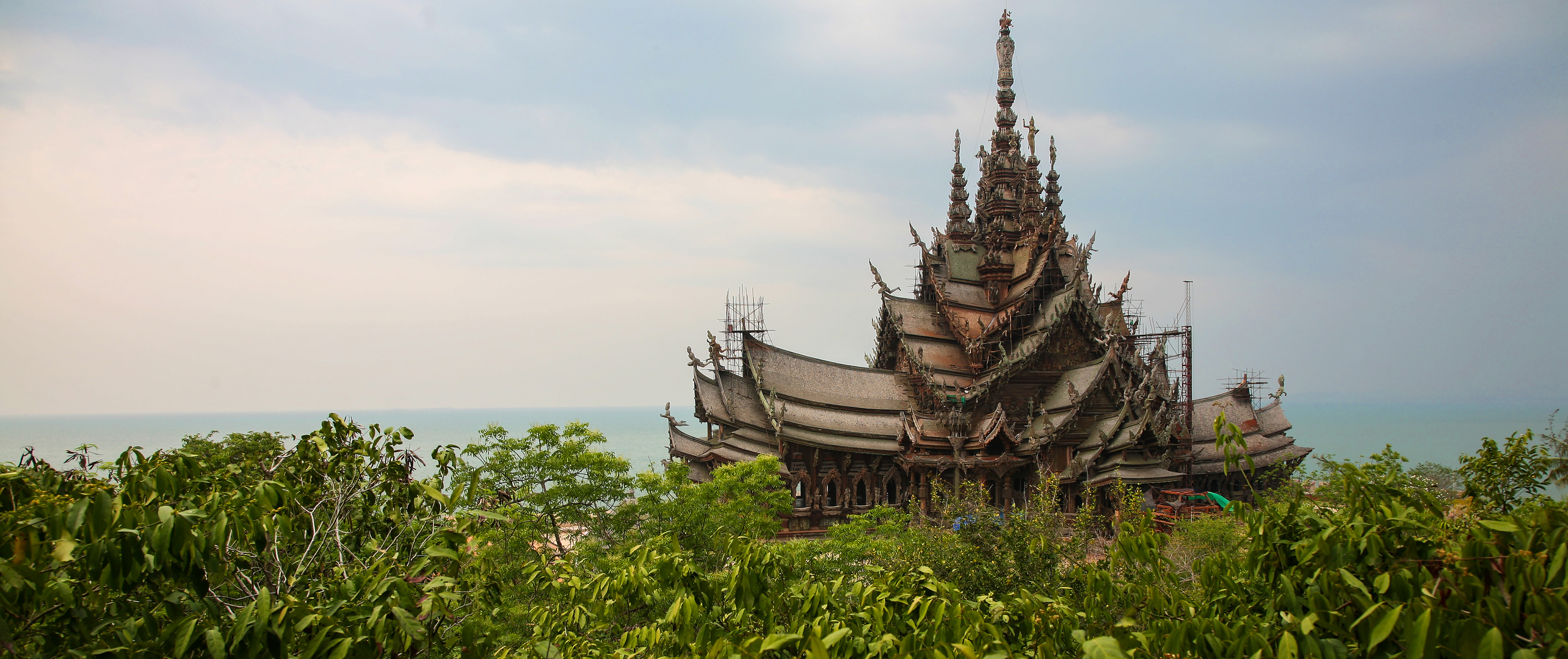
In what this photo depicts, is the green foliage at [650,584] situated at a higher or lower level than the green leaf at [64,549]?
lower

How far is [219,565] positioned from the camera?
4.98 metres

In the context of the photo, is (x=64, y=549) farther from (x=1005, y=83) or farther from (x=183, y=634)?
(x=1005, y=83)

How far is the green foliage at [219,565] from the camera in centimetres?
451

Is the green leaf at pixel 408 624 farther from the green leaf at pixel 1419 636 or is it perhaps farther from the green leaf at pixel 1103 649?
the green leaf at pixel 1419 636

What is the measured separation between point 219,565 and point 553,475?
14.2 metres

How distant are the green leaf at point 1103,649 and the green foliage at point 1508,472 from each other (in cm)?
629

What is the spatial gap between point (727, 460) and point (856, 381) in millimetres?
7537

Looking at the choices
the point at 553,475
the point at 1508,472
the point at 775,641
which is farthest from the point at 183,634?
the point at 553,475

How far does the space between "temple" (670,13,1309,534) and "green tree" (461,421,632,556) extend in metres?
8.55

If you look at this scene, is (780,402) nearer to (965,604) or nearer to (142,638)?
(965,604)

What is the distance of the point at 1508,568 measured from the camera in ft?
14.3

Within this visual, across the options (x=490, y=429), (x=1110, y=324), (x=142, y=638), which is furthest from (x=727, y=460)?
(x=142, y=638)

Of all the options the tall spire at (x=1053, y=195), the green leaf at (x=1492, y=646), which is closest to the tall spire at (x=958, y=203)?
the tall spire at (x=1053, y=195)

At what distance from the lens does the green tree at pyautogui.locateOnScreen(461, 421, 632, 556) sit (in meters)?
18.7
